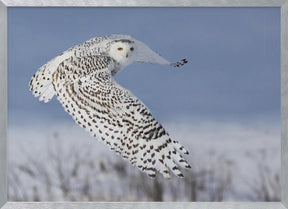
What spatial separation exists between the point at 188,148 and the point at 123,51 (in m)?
0.44

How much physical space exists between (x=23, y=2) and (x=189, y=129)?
0.77m

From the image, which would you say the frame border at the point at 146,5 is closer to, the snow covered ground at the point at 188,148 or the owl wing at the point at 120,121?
the snow covered ground at the point at 188,148

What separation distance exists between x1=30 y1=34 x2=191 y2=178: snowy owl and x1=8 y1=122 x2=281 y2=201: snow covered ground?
1.8 inches

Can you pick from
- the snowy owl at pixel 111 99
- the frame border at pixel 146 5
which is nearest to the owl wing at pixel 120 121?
the snowy owl at pixel 111 99

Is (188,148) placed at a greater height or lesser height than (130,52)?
lesser

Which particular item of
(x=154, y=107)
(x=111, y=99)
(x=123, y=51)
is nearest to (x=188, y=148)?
(x=154, y=107)

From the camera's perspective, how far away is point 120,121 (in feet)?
4.38

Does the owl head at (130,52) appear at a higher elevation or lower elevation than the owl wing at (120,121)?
higher

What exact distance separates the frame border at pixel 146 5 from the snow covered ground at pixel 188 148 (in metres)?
0.02

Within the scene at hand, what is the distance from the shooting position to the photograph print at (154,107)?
134 centimetres

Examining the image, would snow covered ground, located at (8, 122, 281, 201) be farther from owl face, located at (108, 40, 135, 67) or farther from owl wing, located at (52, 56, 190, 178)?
owl face, located at (108, 40, 135, 67)

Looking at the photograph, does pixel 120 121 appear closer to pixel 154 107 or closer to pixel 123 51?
pixel 154 107

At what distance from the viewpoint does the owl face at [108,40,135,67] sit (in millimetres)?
1378

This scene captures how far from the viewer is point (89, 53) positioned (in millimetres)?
1400
